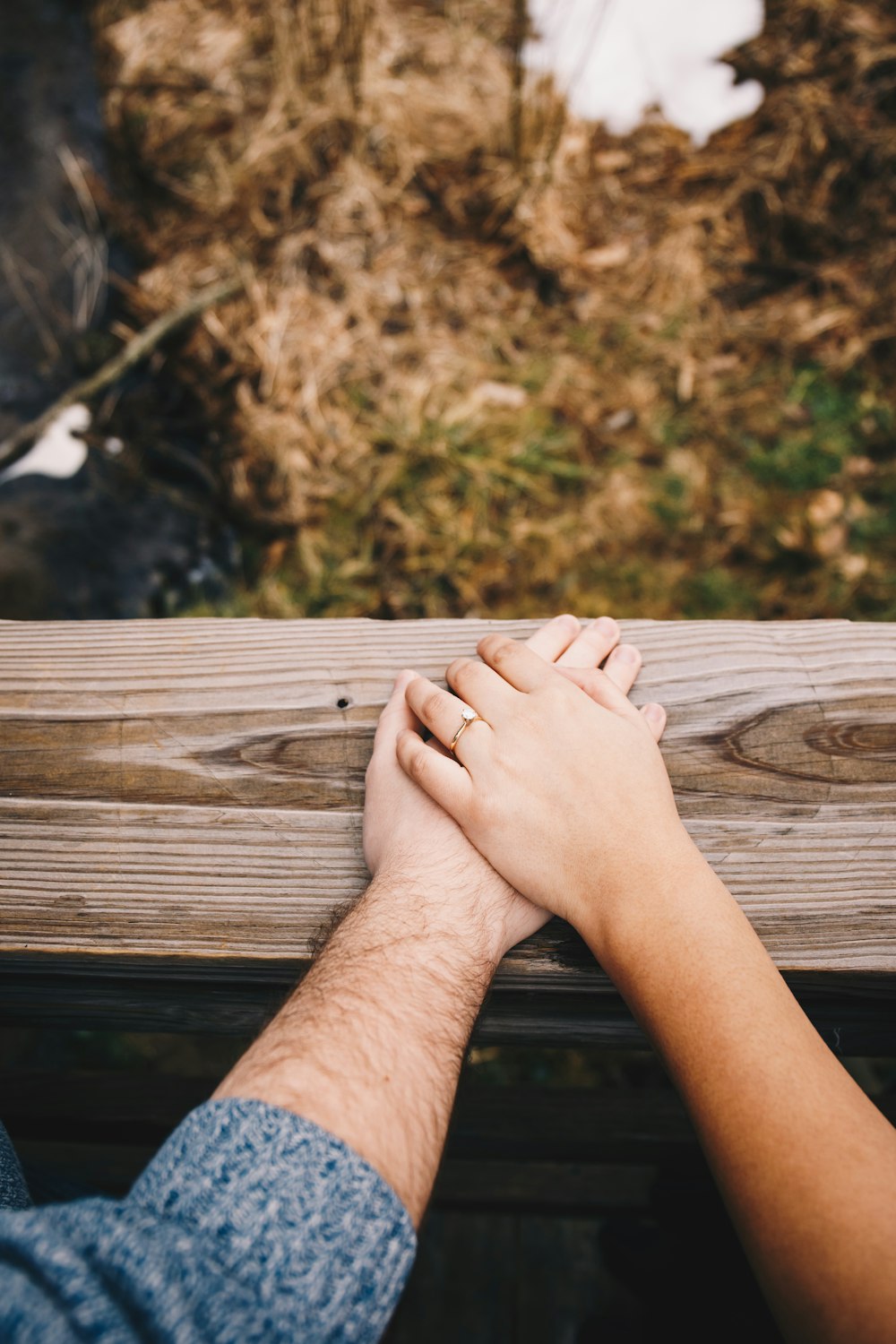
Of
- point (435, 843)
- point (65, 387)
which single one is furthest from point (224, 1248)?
point (65, 387)

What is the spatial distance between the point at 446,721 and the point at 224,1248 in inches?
25.0

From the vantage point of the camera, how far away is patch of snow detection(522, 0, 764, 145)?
10.8ft

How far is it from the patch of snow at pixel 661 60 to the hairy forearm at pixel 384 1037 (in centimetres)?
371

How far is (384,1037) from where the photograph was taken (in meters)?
0.83

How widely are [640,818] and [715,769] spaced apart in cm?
15

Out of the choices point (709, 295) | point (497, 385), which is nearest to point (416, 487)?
point (497, 385)

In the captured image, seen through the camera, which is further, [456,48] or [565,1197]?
[456,48]

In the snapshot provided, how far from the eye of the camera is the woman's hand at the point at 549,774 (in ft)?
3.15

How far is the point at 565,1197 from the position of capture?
5.49ft

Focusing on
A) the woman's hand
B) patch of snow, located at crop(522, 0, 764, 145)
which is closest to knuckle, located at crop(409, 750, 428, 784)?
the woman's hand

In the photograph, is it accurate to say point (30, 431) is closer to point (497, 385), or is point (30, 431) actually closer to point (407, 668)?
point (497, 385)

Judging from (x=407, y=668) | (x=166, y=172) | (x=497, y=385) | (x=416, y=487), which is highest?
(x=166, y=172)

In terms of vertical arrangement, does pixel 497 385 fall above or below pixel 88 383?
below

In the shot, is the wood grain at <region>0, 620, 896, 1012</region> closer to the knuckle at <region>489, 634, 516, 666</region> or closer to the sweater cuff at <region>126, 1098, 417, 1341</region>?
the knuckle at <region>489, 634, 516, 666</region>
